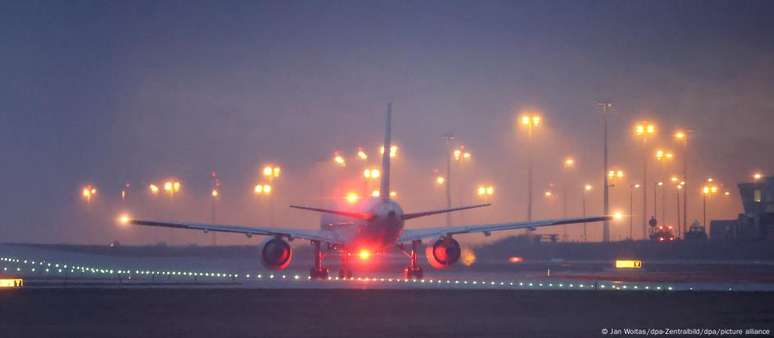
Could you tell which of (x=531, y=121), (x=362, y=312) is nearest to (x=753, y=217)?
(x=531, y=121)

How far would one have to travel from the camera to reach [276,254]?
5488 centimetres

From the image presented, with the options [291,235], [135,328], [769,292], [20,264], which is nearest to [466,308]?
[135,328]

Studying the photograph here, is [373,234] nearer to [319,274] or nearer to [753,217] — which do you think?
[319,274]

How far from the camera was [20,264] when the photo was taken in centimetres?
7856

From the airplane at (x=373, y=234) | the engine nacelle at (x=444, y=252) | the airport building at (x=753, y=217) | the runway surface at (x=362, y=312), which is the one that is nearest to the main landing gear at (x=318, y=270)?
the airplane at (x=373, y=234)

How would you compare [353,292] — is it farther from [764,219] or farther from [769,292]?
[764,219]

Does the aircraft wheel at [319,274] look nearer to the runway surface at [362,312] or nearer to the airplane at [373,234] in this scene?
the airplane at [373,234]

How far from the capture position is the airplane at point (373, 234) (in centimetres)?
5384

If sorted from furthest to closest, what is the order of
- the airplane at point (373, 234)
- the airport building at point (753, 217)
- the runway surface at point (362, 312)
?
the airport building at point (753, 217)
the airplane at point (373, 234)
the runway surface at point (362, 312)

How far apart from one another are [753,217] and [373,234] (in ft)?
240

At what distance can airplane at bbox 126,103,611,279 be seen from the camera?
177 ft

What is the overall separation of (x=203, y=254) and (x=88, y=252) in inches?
467

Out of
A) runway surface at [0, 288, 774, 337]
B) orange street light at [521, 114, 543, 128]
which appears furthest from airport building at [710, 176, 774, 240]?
runway surface at [0, 288, 774, 337]

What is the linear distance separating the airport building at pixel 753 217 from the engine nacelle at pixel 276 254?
60468mm
